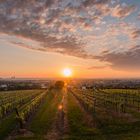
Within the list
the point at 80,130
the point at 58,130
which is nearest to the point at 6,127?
the point at 58,130

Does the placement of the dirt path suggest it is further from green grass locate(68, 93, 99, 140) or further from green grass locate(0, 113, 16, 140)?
green grass locate(0, 113, 16, 140)

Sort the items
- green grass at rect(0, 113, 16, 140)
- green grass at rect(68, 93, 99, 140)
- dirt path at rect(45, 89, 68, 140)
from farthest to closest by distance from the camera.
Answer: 1. green grass at rect(0, 113, 16, 140)
2. dirt path at rect(45, 89, 68, 140)
3. green grass at rect(68, 93, 99, 140)

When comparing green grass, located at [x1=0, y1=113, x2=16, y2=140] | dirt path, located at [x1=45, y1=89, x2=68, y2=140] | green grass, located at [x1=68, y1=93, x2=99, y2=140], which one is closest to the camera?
green grass, located at [x1=68, y1=93, x2=99, y2=140]

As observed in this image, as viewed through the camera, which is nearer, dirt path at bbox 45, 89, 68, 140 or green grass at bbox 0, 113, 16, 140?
dirt path at bbox 45, 89, 68, 140

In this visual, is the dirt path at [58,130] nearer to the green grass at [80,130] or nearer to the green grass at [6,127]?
the green grass at [80,130]

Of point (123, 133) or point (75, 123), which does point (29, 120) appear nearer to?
point (75, 123)

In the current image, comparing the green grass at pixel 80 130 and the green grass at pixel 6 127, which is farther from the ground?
the green grass at pixel 80 130

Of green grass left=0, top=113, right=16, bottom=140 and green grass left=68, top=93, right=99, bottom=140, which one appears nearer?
green grass left=68, top=93, right=99, bottom=140

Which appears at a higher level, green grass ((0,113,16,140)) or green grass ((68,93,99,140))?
green grass ((68,93,99,140))

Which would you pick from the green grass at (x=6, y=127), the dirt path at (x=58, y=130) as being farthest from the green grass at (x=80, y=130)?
the green grass at (x=6, y=127)

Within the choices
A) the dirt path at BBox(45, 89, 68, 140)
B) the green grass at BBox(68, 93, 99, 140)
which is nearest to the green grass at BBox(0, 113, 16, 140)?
the dirt path at BBox(45, 89, 68, 140)

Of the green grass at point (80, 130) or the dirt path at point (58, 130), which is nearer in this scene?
the green grass at point (80, 130)

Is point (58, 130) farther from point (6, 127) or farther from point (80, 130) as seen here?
point (6, 127)

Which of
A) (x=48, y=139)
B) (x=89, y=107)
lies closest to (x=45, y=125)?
(x=48, y=139)
